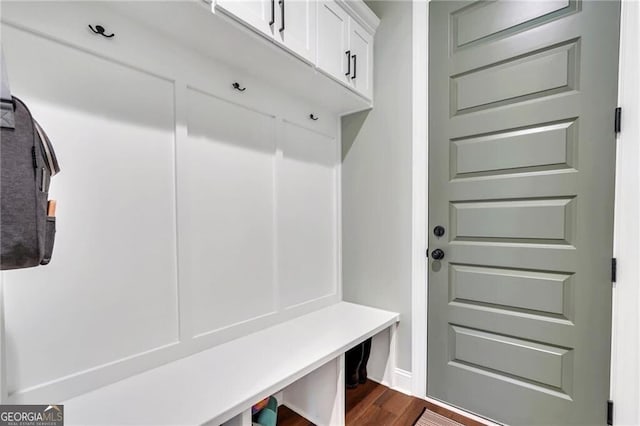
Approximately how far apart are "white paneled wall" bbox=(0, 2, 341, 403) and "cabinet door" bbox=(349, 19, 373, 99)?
428 mm

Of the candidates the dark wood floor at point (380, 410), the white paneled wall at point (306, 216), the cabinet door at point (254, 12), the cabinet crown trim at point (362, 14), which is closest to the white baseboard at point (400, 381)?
the dark wood floor at point (380, 410)

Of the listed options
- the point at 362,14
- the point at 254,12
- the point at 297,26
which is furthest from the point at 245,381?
the point at 362,14

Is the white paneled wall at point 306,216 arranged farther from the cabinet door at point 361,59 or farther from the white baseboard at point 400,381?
the white baseboard at point 400,381

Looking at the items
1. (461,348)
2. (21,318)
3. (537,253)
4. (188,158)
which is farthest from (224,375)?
(537,253)

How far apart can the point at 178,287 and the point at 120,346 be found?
28 centimetres

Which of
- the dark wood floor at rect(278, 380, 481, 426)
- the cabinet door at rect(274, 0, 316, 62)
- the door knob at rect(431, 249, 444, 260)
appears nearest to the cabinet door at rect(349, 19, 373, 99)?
the cabinet door at rect(274, 0, 316, 62)

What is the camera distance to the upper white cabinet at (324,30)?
1.13 m

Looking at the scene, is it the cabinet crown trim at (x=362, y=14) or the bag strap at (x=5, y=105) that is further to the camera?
the cabinet crown trim at (x=362, y=14)

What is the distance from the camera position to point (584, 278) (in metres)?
1.26

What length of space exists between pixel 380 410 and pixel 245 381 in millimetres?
940

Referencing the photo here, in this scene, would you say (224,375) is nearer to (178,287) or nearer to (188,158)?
(178,287)

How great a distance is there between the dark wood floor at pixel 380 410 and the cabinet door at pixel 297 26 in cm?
190

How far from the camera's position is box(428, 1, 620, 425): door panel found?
124cm

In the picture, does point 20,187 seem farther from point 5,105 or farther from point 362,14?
point 362,14
